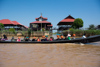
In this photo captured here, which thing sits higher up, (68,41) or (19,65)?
(68,41)

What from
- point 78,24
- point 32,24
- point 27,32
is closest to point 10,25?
point 32,24

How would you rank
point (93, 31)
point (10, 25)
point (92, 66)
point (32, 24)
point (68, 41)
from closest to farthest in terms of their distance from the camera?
point (92, 66) → point (68, 41) → point (93, 31) → point (32, 24) → point (10, 25)

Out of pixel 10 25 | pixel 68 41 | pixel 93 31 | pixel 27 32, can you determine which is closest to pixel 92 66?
pixel 68 41

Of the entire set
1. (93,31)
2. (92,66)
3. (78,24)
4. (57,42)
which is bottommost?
(92,66)

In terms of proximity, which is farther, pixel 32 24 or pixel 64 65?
pixel 32 24

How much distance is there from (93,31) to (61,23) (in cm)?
1201

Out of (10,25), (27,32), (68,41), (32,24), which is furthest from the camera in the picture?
(10,25)

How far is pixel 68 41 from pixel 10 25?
34.2 m

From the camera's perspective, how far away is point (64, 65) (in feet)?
14.4

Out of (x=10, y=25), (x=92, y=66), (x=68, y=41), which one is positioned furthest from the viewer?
(x=10, y=25)

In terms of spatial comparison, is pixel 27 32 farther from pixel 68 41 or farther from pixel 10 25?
pixel 68 41

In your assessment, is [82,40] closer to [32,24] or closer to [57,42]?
[57,42]

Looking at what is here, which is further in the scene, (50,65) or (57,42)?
(57,42)

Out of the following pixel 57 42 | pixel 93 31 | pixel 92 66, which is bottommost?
pixel 92 66
